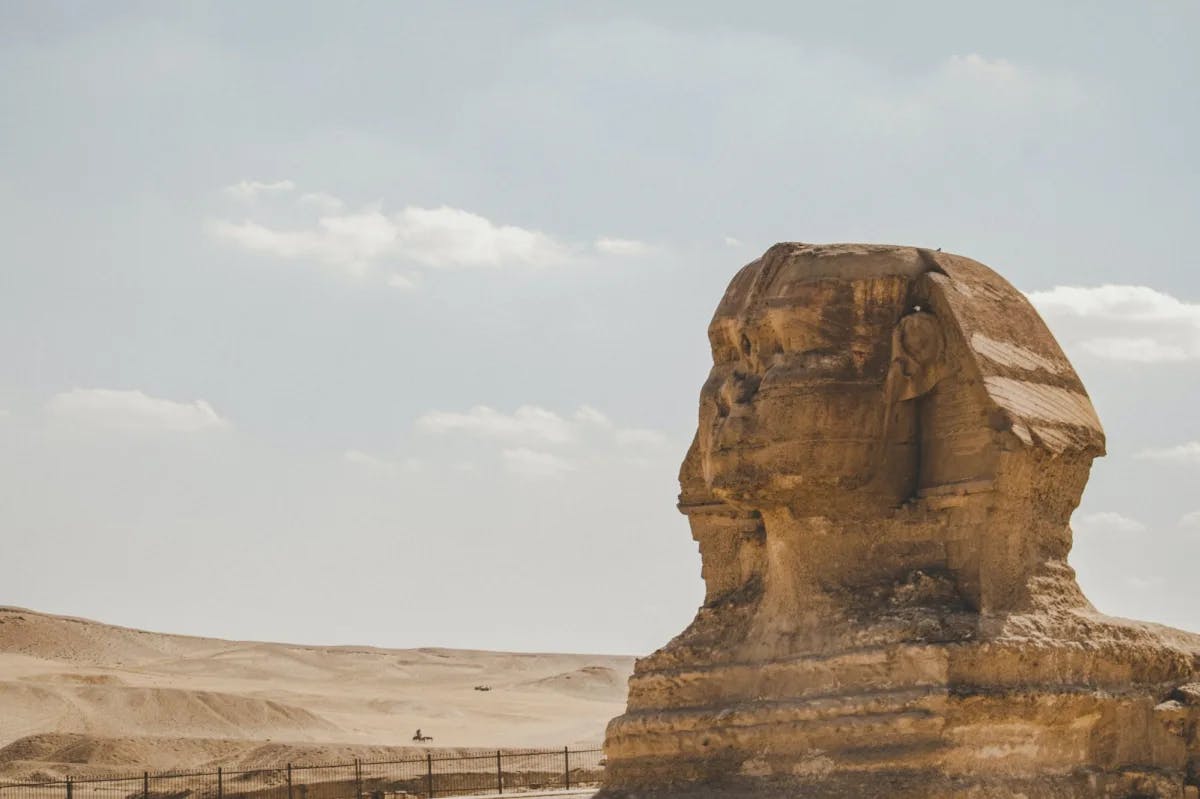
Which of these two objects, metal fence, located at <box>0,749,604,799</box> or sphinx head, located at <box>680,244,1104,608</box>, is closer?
sphinx head, located at <box>680,244,1104,608</box>

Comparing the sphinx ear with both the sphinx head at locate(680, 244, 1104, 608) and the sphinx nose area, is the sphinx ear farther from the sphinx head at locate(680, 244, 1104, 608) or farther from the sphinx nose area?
the sphinx nose area

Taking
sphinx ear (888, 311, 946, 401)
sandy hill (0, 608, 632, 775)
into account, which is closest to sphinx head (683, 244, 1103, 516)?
sphinx ear (888, 311, 946, 401)

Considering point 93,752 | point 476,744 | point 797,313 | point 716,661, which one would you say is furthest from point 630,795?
point 476,744

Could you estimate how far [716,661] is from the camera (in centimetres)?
1281

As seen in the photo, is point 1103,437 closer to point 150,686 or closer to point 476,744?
A: point 476,744

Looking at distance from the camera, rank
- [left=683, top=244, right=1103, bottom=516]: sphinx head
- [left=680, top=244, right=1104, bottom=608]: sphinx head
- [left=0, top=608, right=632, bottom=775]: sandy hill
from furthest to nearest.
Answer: [left=0, top=608, right=632, bottom=775]: sandy hill
[left=683, top=244, right=1103, bottom=516]: sphinx head
[left=680, top=244, right=1104, bottom=608]: sphinx head

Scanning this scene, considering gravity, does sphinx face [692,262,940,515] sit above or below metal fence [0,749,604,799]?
above

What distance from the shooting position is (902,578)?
12.0 meters

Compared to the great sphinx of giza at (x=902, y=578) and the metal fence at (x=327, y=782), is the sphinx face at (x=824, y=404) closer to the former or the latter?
the great sphinx of giza at (x=902, y=578)

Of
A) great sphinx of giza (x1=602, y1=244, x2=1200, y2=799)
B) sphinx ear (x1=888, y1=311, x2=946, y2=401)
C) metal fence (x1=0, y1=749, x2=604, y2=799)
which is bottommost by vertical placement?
metal fence (x1=0, y1=749, x2=604, y2=799)

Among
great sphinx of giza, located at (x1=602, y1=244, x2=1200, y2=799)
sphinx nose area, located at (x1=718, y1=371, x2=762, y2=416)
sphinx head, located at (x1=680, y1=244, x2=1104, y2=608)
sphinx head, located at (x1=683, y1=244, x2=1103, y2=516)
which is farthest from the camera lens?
sphinx nose area, located at (x1=718, y1=371, x2=762, y2=416)

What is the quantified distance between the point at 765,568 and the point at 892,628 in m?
2.02

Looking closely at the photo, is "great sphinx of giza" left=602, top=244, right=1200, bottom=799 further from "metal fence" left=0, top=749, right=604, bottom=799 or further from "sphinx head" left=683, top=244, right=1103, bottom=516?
"metal fence" left=0, top=749, right=604, bottom=799

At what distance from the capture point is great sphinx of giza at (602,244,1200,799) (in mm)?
11211
